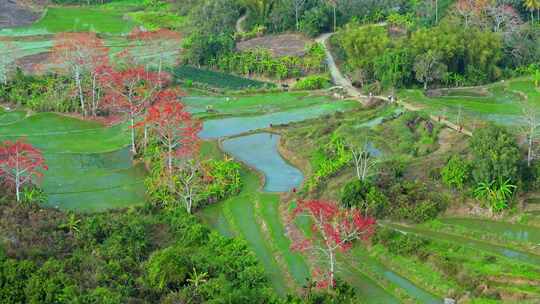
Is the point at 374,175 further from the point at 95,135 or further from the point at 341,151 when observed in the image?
the point at 95,135

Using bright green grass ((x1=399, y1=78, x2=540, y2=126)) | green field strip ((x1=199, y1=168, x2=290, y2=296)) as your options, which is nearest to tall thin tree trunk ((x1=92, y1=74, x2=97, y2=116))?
green field strip ((x1=199, y1=168, x2=290, y2=296))

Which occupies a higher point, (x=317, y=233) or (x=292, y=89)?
(x=292, y=89)

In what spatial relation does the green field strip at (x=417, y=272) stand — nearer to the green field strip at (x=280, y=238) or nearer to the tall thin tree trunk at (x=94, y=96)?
the green field strip at (x=280, y=238)

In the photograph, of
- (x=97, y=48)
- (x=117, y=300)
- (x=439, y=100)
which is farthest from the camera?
(x=97, y=48)

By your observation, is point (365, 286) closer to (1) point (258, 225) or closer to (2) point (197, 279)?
(2) point (197, 279)

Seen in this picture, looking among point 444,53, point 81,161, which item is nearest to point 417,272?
point 81,161

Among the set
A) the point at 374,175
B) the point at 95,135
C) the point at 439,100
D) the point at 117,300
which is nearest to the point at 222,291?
the point at 117,300
